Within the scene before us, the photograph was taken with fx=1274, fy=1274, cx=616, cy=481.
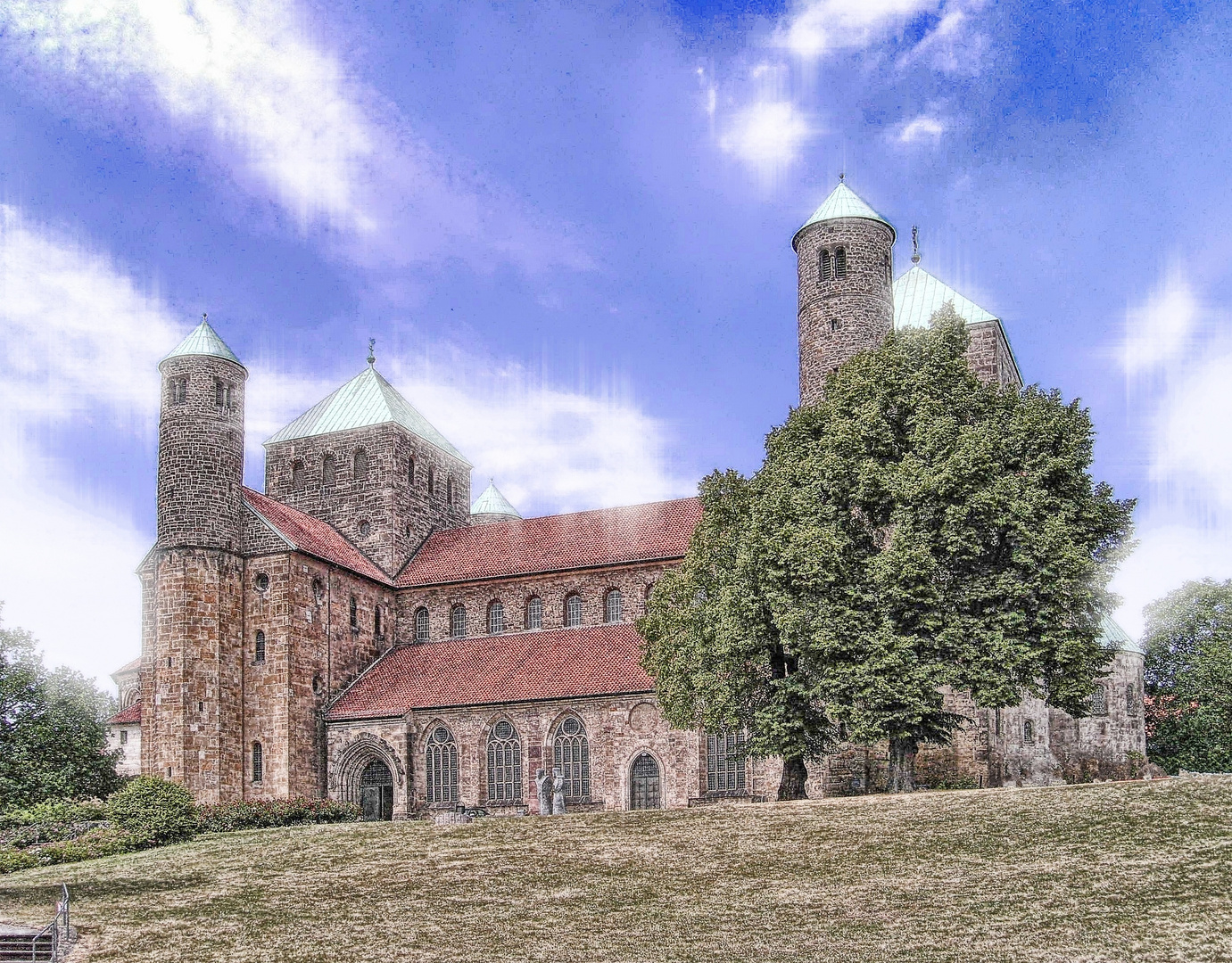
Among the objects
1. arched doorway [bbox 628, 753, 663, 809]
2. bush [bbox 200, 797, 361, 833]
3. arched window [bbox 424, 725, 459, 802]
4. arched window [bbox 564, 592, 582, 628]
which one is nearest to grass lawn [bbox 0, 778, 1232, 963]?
bush [bbox 200, 797, 361, 833]

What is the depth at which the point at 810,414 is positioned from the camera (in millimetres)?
39031

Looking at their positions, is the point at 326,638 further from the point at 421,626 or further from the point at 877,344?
the point at 877,344

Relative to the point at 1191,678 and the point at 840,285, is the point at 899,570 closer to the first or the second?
the point at 840,285

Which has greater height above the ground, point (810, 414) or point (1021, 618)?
point (810, 414)

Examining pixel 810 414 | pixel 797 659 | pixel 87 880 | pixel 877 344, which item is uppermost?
pixel 877 344

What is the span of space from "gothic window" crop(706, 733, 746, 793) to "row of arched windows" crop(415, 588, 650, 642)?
7798 millimetres

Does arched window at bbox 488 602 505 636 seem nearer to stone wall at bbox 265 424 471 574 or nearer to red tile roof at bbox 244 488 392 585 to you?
red tile roof at bbox 244 488 392 585

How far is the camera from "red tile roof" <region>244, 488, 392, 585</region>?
161ft

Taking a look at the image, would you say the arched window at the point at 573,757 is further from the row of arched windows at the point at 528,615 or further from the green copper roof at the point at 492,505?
the green copper roof at the point at 492,505

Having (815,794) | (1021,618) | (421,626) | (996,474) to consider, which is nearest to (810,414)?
(996,474)

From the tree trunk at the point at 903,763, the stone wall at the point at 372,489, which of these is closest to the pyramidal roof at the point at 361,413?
the stone wall at the point at 372,489

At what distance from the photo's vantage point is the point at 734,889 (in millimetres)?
24250

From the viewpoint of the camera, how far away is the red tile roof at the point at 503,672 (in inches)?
1822

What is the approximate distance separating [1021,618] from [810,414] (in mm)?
9019
